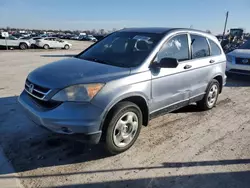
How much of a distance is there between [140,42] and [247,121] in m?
2.83

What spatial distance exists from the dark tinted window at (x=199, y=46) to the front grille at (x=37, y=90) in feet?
9.29

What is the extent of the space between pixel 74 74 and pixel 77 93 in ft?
1.23

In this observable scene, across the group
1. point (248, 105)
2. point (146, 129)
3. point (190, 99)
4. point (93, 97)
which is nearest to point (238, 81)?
point (248, 105)

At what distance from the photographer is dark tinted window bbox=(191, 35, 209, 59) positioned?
444cm

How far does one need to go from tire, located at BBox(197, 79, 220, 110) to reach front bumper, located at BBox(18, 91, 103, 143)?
2.97 metres

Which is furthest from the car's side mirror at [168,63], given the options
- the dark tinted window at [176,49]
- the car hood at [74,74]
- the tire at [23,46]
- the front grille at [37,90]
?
the tire at [23,46]

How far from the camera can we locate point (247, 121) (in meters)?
4.76

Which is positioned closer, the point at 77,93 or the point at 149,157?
the point at 77,93

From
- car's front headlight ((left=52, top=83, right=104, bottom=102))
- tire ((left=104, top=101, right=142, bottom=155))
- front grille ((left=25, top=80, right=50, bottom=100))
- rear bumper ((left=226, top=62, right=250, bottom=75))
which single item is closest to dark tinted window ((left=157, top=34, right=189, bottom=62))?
tire ((left=104, top=101, right=142, bottom=155))

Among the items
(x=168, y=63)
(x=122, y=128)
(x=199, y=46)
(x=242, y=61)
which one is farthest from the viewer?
(x=242, y=61)

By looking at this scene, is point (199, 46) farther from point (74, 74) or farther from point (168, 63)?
point (74, 74)

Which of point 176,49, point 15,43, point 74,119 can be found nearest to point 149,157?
point 74,119

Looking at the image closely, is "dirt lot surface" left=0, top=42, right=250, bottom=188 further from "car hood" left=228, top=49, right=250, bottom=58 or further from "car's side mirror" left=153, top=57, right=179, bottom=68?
"car hood" left=228, top=49, right=250, bottom=58

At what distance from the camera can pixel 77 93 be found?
2.86 m
